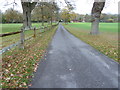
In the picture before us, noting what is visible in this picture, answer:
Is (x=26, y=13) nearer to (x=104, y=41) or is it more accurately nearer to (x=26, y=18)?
(x=26, y=18)

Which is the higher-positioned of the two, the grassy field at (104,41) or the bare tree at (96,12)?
the bare tree at (96,12)

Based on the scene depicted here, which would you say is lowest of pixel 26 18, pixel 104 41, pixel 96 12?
pixel 104 41

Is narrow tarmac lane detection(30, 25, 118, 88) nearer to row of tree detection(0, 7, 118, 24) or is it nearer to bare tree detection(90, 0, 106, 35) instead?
bare tree detection(90, 0, 106, 35)

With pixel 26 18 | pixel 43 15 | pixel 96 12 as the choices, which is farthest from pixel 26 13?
pixel 43 15

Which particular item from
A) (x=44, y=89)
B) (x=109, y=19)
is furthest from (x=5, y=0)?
(x=109, y=19)

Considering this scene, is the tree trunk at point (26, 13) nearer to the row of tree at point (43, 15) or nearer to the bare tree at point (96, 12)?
the row of tree at point (43, 15)

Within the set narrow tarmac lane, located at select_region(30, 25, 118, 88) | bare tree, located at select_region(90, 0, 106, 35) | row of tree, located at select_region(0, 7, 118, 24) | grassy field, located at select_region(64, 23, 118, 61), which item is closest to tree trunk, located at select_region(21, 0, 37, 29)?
row of tree, located at select_region(0, 7, 118, 24)

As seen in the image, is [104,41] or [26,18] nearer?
[104,41]

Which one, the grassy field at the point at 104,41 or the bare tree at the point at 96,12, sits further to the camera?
the bare tree at the point at 96,12

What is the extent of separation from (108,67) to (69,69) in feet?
5.20

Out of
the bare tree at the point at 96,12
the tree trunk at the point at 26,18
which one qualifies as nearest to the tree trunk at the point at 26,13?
the tree trunk at the point at 26,18

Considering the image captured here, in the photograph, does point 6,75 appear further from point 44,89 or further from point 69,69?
point 69,69

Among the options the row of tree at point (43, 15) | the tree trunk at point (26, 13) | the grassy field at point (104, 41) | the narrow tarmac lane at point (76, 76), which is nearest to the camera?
the narrow tarmac lane at point (76, 76)

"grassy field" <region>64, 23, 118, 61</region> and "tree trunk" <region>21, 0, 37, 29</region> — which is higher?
"tree trunk" <region>21, 0, 37, 29</region>
